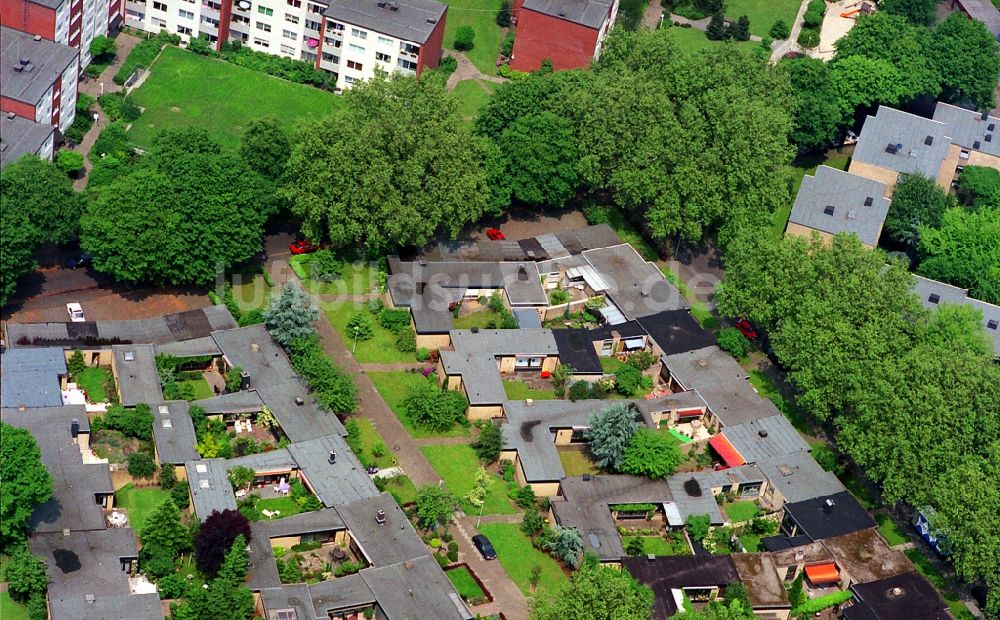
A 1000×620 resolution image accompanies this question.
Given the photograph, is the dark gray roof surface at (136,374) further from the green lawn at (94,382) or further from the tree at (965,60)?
the tree at (965,60)

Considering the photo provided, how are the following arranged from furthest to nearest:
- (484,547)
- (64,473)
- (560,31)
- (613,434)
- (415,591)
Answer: (560,31), (613,434), (484,547), (64,473), (415,591)

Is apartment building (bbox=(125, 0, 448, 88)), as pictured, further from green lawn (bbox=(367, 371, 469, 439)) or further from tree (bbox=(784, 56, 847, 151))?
green lawn (bbox=(367, 371, 469, 439))

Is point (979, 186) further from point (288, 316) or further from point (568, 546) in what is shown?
point (288, 316)

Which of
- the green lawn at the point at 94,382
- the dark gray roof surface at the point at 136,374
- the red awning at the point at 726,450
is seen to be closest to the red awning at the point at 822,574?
the red awning at the point at 726,450

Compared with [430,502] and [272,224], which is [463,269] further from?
[430,502]

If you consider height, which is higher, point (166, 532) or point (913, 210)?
point (913, 210)

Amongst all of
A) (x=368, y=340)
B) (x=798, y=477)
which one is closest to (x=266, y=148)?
(x=368, y=340)

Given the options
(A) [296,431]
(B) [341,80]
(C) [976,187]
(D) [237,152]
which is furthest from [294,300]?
(C) [976,187]

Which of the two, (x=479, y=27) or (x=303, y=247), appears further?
(x=479, y=27)
